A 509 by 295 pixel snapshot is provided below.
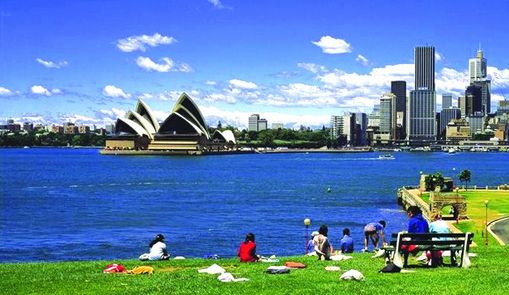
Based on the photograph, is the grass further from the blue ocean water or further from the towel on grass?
the blue ocean water

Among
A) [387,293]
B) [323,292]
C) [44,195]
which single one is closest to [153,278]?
[323,292]

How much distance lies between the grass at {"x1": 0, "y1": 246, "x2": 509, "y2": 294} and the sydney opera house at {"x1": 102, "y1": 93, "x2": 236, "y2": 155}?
142m

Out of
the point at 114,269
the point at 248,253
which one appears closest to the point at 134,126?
the point at 248,253

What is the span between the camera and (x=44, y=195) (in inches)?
2267

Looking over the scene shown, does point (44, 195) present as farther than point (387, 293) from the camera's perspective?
Yes

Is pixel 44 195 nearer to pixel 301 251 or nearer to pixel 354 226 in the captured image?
pixel 354 226

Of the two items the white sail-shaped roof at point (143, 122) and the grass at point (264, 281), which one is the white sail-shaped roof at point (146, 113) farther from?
the grass at point (264, 281)

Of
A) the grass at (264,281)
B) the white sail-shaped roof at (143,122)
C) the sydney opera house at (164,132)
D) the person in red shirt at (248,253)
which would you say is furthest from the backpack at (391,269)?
the white sail-shaped roof at (143,122)

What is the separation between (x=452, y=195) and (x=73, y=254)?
16.8m

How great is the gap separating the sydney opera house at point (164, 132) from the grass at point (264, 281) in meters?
142

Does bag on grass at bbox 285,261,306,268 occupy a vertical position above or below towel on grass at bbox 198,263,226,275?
below

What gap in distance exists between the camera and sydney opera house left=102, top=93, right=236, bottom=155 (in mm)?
159625

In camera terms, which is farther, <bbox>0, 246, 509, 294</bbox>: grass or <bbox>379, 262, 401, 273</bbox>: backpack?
<bbox>379, 262, 401, 273</bbox>: backpack

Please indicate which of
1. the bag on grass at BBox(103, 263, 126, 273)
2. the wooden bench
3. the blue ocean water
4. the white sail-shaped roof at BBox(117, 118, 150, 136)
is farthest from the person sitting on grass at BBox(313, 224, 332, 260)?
the white sail-shaped roof at BBox(117, 118, 150, 136)
